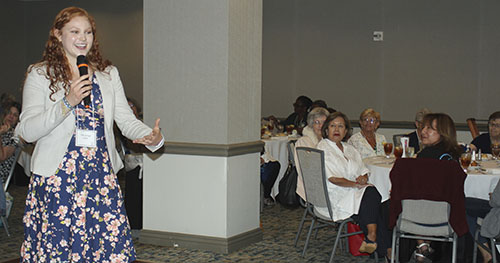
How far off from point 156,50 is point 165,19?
0.27 m

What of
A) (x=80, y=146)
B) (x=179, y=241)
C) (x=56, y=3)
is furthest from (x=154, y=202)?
(x=56, y=3)

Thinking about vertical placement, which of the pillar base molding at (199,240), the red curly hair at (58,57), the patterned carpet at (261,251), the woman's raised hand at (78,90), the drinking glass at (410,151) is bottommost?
the patterned carpet at (261,251)

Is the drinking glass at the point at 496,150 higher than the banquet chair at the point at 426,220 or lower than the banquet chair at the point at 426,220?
higher

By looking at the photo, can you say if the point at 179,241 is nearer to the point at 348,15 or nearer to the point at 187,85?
the point at 187,85

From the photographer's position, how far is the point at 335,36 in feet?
34.1

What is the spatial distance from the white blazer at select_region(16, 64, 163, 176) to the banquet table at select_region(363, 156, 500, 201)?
2.64 m

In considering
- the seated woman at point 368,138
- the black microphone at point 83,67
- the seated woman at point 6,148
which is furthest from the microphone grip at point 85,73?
the seated woman at point 368,138

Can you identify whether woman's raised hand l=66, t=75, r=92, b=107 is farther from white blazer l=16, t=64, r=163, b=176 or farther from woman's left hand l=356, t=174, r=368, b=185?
woman's left hand l=356, t=174, r=368, b=185

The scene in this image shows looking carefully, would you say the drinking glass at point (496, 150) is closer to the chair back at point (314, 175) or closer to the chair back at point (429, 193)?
the chair back at point (429, 193)

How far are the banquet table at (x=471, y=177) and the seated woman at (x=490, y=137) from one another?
25.5 inches

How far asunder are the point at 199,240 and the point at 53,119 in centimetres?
304

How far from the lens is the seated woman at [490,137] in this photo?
594cm

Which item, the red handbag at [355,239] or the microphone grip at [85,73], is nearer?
the microphone grip at [85,73]

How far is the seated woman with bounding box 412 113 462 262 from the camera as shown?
4.53 m
